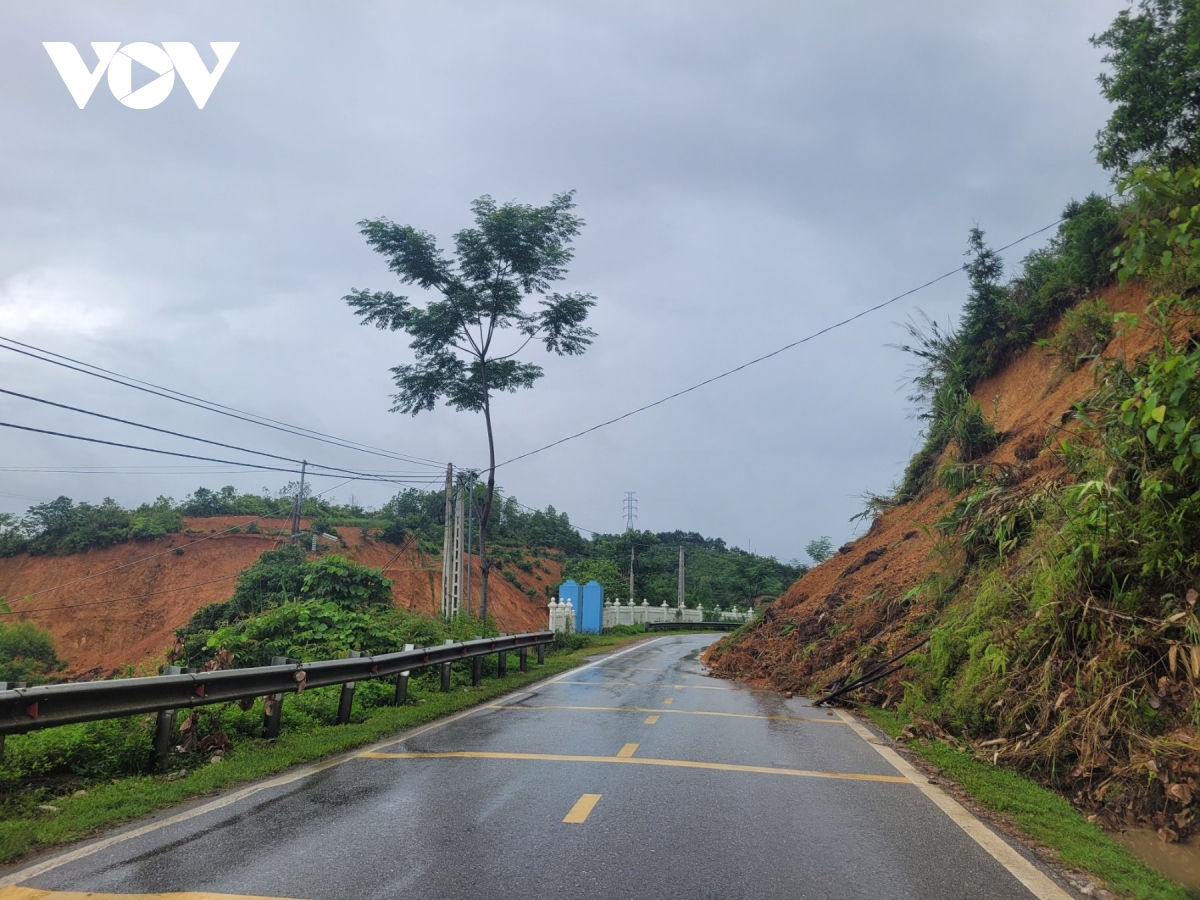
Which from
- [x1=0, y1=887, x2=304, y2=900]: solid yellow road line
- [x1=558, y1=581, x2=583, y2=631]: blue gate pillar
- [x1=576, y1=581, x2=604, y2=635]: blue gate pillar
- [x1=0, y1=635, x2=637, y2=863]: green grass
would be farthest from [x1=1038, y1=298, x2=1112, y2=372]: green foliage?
[x1=558, y1=581, x2=583, y2=631]: blue gate pillar

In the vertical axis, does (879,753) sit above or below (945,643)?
below

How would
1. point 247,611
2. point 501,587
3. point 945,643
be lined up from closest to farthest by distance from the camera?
point 945,643, point 247,611, point 501,587

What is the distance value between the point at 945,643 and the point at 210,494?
5328cm

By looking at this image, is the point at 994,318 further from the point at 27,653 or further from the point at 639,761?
the point at 27,653

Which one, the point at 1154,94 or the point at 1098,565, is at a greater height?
the point at 1154,94

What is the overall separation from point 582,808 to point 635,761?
78.1 inches

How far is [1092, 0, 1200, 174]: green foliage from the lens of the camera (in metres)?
17.1

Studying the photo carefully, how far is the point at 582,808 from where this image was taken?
618cm

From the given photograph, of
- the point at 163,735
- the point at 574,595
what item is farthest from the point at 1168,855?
the point at 574,595

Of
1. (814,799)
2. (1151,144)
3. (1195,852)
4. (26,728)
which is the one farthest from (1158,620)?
(1151,144)

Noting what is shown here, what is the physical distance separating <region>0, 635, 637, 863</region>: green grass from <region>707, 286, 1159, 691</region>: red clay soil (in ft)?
26.1

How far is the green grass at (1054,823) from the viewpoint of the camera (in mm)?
4859

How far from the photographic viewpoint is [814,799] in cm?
677

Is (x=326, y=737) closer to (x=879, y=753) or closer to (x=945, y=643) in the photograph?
(x=879, y=753)
